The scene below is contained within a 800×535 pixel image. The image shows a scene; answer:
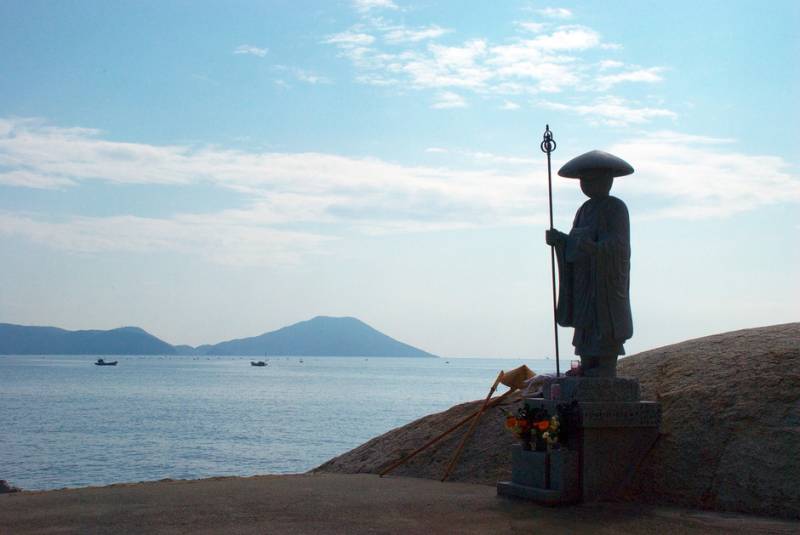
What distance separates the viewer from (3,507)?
34.0 ft

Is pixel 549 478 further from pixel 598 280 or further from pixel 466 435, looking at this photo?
pixel 466 435

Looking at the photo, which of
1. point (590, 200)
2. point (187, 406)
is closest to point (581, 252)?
point (590, 200)

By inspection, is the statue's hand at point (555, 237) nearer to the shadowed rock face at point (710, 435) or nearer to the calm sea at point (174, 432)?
the shadowed rock face at point (710, 435)

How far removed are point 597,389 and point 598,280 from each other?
4.72ft

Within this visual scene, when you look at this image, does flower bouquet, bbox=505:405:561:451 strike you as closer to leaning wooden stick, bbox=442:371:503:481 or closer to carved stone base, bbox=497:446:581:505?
carved stone base, bbox=497:446:581:505

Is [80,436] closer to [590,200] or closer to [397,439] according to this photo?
[397,439]

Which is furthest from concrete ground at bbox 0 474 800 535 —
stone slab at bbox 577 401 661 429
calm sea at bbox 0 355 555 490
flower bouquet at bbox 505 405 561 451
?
calm sea at bbox 0 355 555 490

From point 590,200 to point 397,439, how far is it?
6821 mm

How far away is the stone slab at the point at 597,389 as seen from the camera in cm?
1118

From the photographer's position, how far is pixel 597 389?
11.2m

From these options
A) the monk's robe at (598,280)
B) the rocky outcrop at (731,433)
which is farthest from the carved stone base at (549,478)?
the monk's robe at (598,280)

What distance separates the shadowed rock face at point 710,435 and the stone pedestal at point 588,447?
499 millimetres

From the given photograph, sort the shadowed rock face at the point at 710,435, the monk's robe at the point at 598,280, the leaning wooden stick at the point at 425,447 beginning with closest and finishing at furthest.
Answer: the shadowed rock face at the point at 710,435
the monk's robe at the point at 598,280
the leaning wooden stick at the point at 425,447

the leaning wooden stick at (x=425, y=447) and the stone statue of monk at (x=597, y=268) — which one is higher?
the stone statue of monk at (x=597, y=268)
